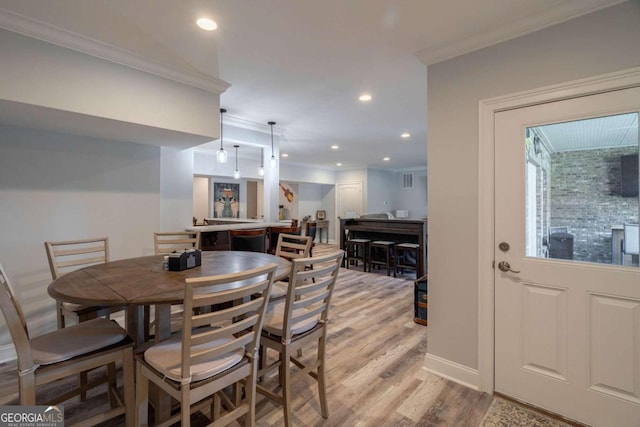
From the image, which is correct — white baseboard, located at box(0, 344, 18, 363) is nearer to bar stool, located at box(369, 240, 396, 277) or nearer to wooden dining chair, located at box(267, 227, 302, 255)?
wooden dining chair, located at box(267, 227, 302, 255)

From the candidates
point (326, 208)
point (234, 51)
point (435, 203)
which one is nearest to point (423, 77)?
point (435, 203)

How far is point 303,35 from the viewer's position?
2.09 metres

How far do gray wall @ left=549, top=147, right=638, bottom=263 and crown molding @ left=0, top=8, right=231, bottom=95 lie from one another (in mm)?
2925

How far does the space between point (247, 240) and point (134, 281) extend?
2146 mm

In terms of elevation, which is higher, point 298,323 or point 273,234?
point 273,234

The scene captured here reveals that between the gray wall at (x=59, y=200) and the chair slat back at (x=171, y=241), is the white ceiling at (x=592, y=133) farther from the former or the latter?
the gray wall at (x=59, y=200)

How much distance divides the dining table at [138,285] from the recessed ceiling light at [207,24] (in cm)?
166

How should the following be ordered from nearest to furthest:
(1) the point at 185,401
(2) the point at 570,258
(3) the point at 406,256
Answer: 1. (1) the point at 185,401
2. (2) the point at 570,258
3. (3) the point at 406,256

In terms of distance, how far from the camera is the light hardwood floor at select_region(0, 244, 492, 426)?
1.81 metres

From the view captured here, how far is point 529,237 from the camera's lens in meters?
1.95

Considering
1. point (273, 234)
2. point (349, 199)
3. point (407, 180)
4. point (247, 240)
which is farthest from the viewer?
point (407, 180)

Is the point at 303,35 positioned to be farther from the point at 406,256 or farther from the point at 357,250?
the point at 357,250

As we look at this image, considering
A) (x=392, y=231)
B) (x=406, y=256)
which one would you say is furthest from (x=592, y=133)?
(x=406, y=256)

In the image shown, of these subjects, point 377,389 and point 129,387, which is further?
Result: point 377,389
